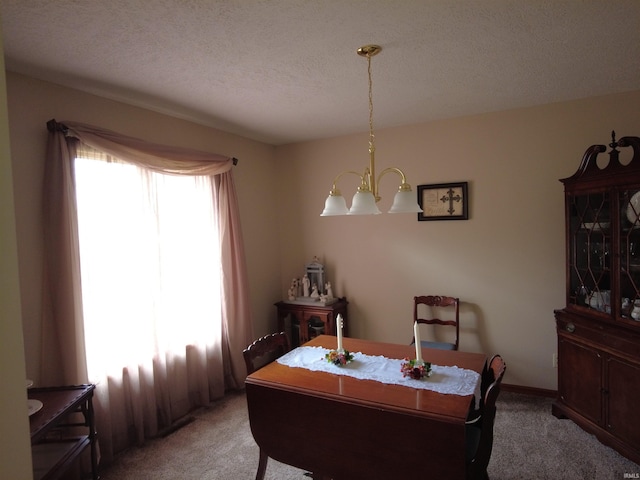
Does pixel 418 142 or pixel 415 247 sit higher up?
pixel 418 142

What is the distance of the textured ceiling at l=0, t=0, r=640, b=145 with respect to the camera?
156cm

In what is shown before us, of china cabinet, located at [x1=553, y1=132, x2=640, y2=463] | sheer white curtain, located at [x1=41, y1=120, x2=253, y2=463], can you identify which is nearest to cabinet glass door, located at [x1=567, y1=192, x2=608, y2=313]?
china cabinet, located at [x1=553, y1=132, x2=640, y2=463]

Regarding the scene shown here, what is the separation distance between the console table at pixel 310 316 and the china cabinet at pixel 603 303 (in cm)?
186

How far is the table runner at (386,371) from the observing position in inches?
70.6

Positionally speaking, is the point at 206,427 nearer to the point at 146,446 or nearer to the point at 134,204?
the point at 146,446

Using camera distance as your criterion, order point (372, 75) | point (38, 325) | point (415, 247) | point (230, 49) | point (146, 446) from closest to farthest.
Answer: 1. point (230, 49)
2. point (38, 325)
3. point (372, 75)
4. point (146, 446)
5. point (415, 247)

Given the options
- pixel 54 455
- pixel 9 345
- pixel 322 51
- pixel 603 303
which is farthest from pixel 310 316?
pixel 9 345

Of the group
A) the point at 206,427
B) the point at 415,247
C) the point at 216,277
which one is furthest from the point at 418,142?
the point at 206,427

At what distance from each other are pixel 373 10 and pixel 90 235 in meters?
2.08

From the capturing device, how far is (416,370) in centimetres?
188

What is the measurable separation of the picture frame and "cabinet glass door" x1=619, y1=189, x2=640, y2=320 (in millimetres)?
1140

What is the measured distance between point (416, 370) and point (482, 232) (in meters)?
1.76

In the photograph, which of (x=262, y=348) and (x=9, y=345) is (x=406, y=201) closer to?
(x=262, y=348)

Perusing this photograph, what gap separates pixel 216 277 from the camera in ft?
10.5
